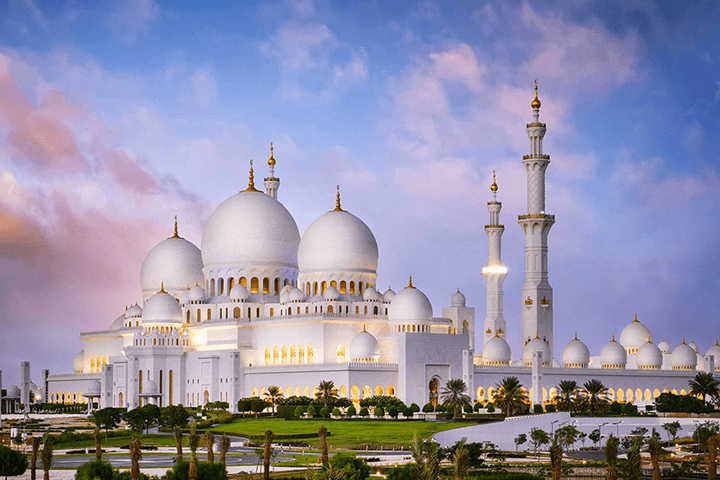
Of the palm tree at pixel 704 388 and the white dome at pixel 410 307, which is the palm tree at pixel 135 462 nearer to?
the white dome at pixel 410 307

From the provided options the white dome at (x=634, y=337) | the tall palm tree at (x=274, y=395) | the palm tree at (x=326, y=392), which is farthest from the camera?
the white dome at (x=634, y=337)

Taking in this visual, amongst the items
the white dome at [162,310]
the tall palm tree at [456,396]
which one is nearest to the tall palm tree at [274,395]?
the tall palm tree at [456,396]

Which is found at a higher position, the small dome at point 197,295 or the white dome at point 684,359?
the small dome at point 197,295

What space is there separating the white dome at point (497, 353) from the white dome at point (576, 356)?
5146 mm

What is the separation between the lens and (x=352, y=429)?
5841 cm

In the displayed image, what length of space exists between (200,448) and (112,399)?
30509mm

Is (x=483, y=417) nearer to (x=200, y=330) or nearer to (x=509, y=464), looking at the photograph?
(x=509, y=464)

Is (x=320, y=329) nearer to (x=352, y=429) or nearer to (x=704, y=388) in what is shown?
(x=352, y=429)

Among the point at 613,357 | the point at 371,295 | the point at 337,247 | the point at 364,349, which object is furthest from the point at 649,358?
the point at 337,247

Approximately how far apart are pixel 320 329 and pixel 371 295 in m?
4.93

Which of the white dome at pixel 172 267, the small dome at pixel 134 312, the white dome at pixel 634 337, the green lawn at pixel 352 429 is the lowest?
the green lawn at pixel 352 429

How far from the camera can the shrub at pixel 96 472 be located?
108 ft

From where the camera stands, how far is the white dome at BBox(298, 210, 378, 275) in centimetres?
8150

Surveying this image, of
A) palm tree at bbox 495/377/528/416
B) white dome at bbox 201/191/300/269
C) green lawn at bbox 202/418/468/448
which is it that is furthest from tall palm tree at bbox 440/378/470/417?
white dome at bbox 201/191/300/269
